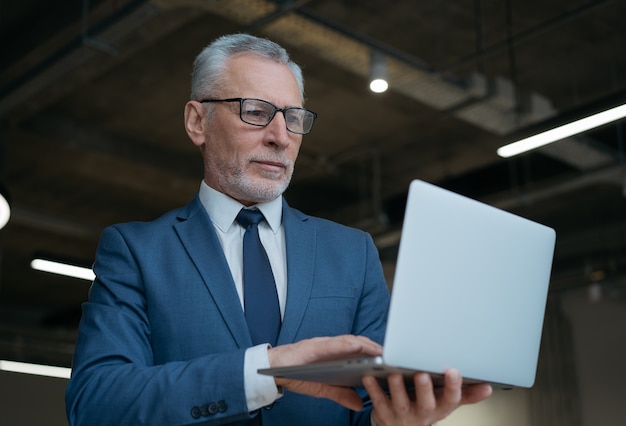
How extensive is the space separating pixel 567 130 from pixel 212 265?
416cm

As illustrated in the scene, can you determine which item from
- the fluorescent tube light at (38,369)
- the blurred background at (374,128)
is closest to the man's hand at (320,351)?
the blurred background at (374,128)

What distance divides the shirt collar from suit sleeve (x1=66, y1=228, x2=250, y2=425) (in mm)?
193

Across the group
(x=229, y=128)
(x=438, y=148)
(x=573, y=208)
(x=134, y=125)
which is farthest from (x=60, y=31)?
(x=573, y=208)

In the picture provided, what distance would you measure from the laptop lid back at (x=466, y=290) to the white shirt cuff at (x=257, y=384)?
263 mm

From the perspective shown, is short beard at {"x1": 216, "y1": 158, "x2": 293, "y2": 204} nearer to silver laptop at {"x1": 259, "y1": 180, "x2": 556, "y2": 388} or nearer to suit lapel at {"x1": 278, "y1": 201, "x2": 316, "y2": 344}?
suit lapel at {"x1": 278, "y1": 201, "x2": 316, "y2": 344}

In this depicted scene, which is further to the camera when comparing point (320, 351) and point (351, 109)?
point (351, 109)

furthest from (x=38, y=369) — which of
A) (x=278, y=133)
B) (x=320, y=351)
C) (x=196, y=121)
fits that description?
(x=320, y=351)

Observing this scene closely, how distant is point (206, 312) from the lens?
4.84ft

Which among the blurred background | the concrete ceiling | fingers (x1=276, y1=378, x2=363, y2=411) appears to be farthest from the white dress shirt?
the concrete ceiling

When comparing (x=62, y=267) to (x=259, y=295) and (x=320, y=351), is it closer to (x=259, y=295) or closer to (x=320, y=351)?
(x=259, y=295)

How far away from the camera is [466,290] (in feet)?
4.00

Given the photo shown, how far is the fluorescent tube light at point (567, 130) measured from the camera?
5035 mm

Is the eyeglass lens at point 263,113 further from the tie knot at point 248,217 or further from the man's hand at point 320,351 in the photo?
the man's hand at point 320,351

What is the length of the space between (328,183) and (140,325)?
830cm
